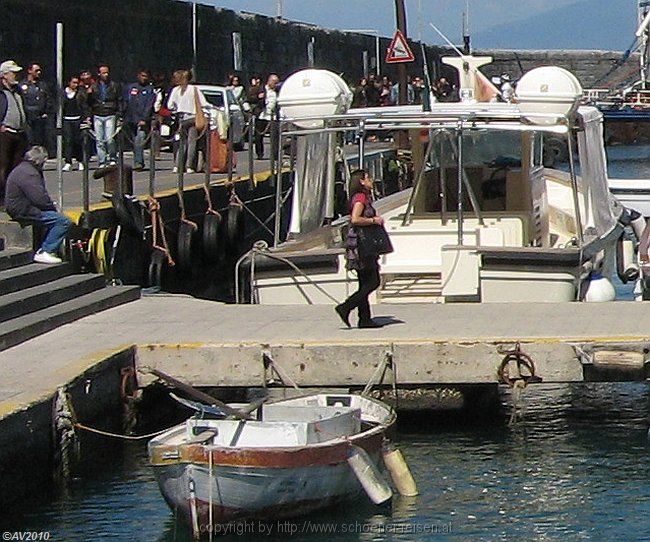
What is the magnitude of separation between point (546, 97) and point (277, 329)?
4333mm

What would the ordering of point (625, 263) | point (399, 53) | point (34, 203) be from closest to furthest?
point (34, 203) → point (625, 263) → point (399, 53)

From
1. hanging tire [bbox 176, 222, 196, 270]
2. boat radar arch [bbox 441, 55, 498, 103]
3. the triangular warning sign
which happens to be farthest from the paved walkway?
the triangular warning sign

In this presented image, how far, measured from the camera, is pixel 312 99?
17719 mm

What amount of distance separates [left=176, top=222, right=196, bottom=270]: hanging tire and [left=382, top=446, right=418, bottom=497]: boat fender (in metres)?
9.72

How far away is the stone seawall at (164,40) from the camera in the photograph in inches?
1282

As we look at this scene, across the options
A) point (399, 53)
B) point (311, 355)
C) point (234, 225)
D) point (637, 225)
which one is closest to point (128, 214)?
point (234, 225)

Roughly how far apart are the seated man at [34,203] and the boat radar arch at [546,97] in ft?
15.4

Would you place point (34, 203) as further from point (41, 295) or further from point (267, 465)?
point (267, 465)

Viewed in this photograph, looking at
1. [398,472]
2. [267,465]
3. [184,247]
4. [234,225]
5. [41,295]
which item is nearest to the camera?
[267,465]

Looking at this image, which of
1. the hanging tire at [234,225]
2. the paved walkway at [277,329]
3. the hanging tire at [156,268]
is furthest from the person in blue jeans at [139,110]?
the paved walkway at [277,329]

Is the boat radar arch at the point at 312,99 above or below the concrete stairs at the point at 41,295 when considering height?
above

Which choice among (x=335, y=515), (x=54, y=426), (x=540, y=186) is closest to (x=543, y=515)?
Answer: (x=335, y=515)

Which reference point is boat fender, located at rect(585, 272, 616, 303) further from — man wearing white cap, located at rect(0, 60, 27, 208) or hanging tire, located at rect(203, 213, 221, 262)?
hanging tire, located at rect(203, 213, 221, 262)

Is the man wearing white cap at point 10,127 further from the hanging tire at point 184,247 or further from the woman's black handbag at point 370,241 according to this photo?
the woman's black handbag at point 370,241
